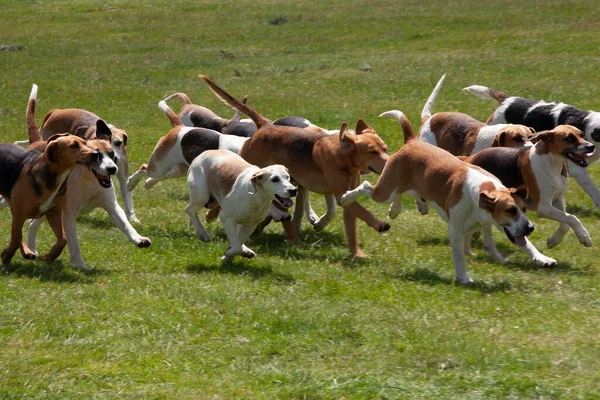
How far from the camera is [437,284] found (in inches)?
380

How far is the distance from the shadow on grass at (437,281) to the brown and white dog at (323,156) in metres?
0.76

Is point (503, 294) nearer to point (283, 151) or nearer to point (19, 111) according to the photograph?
point (283, 151)

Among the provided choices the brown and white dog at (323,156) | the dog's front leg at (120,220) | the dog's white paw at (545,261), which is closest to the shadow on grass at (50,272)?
the dog's front leg at (120,220)

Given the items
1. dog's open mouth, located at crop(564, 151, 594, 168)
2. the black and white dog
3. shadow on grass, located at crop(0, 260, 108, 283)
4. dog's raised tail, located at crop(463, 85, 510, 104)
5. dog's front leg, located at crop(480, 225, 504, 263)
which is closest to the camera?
shadow on grass, located at crop(0, 260, 108, 283)

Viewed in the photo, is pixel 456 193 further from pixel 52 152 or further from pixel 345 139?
pixel 52 152

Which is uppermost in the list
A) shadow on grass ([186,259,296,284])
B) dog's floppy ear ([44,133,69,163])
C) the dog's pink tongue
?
dog's floppy ear ([44,133,69,163])

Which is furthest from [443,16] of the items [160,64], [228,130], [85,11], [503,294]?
[503,294]

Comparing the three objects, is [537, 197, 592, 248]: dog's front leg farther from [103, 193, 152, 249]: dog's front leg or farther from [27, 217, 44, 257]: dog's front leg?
[27, 217, 44, 257]: dog's front leg

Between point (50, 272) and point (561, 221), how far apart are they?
4687mm

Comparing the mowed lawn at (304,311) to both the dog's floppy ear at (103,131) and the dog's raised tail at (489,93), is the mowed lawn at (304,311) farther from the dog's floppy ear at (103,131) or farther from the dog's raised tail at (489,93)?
the dog's raised tail at (489,93)

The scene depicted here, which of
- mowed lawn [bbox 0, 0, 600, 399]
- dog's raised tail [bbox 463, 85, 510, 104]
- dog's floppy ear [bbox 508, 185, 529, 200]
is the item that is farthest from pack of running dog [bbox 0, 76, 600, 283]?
dog's raised tail [bbox 463, 85, 510, 104]

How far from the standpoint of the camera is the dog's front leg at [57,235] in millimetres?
10312

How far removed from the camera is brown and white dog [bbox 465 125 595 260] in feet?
35.5

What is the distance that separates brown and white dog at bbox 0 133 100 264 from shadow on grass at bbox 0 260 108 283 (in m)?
0.11
